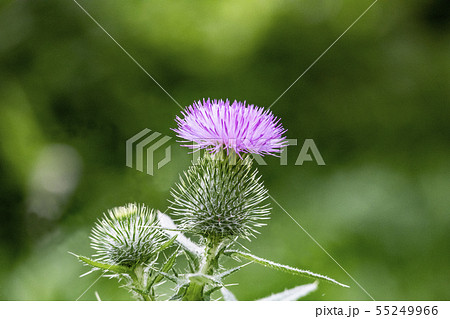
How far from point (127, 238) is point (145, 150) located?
229 centimetres

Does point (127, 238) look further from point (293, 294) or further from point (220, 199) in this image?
point (293, 294)

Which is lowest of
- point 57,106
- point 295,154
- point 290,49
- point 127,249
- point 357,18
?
point 127,249

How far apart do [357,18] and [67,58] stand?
2.81 metres

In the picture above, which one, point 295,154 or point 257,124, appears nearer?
point 257,124

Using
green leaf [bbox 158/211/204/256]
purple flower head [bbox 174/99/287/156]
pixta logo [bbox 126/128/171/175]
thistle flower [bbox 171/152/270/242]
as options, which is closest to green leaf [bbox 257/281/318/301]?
green leaf [bbox 158/211/204/256]

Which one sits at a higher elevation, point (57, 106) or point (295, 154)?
point (57, 106)

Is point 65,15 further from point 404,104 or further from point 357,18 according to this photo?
point 404,104

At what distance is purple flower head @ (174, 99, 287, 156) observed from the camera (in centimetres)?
197

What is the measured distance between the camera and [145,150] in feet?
13.8

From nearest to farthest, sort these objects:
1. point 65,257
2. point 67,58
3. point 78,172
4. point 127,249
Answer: point 127,249 → point 65,257 → point 78,172 → point 67,58

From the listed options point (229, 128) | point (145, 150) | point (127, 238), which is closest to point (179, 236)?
point (127, 238)

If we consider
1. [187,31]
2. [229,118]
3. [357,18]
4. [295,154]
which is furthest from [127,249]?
[357,18]

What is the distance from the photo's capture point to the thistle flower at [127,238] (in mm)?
1963

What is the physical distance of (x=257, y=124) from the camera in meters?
2.01
